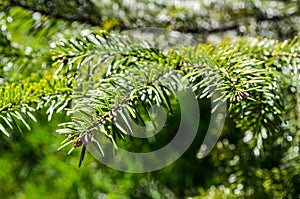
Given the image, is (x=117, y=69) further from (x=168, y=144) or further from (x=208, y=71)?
(x=168, y=144)

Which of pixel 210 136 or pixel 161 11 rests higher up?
pixel 161 11

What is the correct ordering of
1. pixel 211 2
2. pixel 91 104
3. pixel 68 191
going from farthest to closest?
pixel 68 191 < pixel 211 2 < pixel 91 104

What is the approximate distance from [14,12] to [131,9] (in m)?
0.12

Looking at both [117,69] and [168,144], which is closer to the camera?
[117,69]

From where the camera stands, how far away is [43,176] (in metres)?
0.62

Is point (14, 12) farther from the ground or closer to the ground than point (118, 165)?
farther from the ground

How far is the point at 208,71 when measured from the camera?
0.27 m

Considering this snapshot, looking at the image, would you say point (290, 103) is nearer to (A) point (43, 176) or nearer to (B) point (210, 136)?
(B) point (210, 136)

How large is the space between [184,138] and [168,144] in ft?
0.10

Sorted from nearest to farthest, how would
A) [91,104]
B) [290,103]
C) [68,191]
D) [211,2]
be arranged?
[91,104] → [290,103] → [211,2] → [68,191]

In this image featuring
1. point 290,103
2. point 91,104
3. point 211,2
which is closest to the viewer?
point 91,104

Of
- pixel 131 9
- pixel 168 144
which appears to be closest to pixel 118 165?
pixel 168 144

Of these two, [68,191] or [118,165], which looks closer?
[118,165]

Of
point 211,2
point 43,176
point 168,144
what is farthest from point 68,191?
point 211,2
